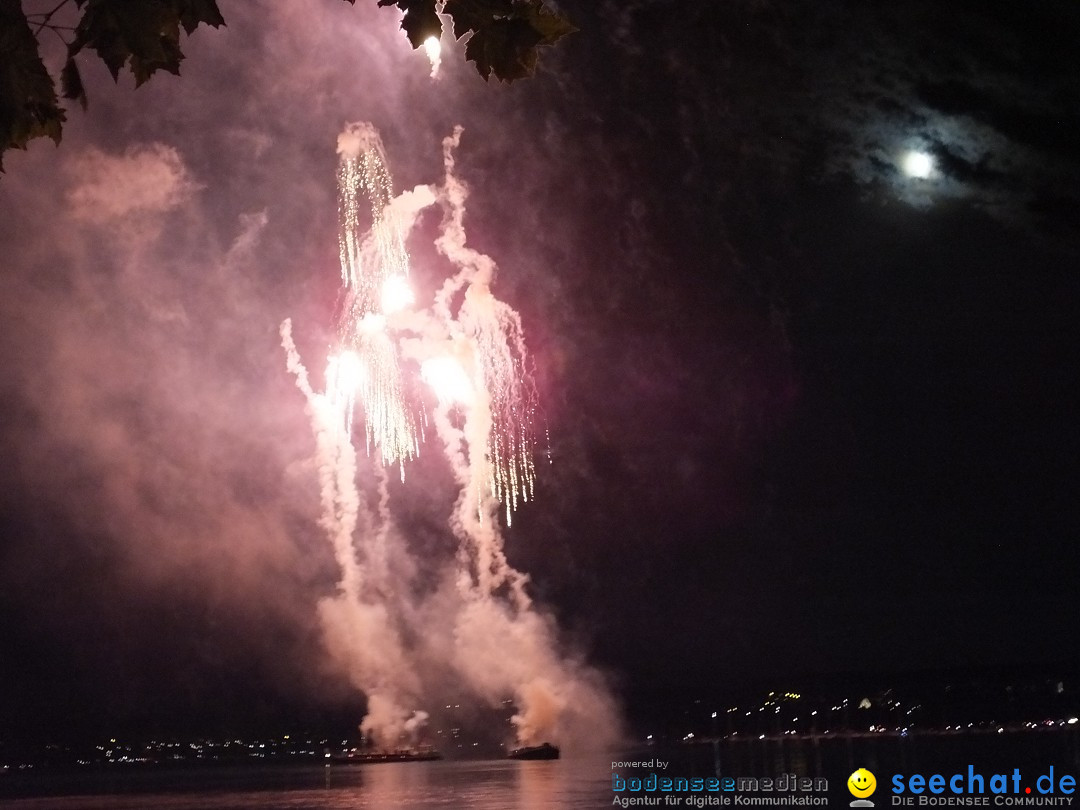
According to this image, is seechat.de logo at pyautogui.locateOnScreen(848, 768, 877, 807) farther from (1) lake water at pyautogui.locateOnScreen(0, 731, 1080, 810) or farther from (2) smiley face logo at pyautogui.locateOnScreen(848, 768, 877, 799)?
(1) lake water at pyautogui.locateOnScreen(0, 731, 1080, 810)

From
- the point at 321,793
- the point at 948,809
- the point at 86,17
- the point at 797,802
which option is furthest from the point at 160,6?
the point at 321,793

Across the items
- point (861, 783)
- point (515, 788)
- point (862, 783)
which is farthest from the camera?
point (515, 788)

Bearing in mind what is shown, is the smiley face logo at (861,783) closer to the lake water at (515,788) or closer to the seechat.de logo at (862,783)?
the seechat.de logo at (862,783)

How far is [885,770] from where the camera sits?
309 feet

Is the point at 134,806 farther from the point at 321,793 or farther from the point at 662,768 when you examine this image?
the point at 662,768

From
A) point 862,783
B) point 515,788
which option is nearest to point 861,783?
point 862,783

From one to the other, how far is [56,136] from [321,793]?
121629 millimetres

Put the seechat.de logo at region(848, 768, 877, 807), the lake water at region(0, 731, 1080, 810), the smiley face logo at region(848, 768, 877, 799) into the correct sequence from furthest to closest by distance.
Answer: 1. the lake water at region(0, 731, 1080, 810)
2. the smiley face logo at region(848, 768, 877, 799)
3. the seechat.de logo at region(848, 768, 877, 807)

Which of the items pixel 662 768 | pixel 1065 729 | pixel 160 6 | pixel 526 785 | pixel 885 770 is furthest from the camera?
pixel 1065 729

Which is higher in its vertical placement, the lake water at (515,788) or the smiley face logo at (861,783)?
the smiley face logo at (861,783)

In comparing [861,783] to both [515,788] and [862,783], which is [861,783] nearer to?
[862,783]

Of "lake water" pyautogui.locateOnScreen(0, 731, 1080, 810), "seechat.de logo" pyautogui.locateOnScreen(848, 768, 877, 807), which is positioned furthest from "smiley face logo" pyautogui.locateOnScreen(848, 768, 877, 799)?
"lake water" pyautogui.locateOnScreen(0, 731, 1080, 810)

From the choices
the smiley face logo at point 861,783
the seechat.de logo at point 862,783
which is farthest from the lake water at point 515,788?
the smiley face logo at point 861,783

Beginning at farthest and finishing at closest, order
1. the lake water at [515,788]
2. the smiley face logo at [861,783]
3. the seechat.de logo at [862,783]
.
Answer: the lake water at [515,788], the smiley face logo at [861,783], the seechat.de logo at [862,783]
